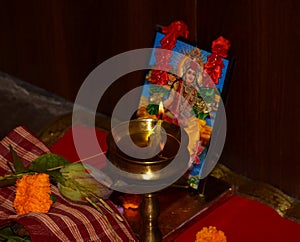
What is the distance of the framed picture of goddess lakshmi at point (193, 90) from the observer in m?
1.66

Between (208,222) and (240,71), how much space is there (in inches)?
13.3

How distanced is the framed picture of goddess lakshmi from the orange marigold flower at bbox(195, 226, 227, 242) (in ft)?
0.50

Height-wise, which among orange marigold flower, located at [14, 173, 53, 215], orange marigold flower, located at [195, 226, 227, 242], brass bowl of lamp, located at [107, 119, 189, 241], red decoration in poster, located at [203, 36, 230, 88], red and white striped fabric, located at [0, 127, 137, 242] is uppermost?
red decoration in poster, located at [203, 36, 230, 88]

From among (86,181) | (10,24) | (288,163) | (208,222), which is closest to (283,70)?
(288,163)

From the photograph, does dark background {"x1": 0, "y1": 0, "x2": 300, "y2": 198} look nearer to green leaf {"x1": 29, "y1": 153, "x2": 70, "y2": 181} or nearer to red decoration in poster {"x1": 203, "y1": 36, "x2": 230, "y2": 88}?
red decoration in poster {"x1": 203, "y1": 36, "x2": 230, "y2": 88}

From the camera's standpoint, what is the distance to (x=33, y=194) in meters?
1.48

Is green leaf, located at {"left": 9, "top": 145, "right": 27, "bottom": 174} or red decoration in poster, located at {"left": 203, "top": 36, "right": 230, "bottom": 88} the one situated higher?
red decoration in poster, located at {"left": 203, "top": 36, "right": 230, "bottom": 88}

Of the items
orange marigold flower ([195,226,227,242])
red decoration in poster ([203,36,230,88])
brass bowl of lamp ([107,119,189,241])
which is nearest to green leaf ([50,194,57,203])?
brass bowl of lamp ([107,119,189,241])

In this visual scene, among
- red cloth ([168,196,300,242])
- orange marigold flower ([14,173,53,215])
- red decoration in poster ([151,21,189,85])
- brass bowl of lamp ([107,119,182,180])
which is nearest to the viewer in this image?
brass bowl of lamp ([107,119,182,180])

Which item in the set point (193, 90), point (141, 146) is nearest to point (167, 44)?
point (193, 90)

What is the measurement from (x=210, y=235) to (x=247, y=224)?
106 mm

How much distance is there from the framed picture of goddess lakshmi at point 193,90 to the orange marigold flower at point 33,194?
0.30 m

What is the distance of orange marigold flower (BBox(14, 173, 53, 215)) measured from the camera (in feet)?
4.86

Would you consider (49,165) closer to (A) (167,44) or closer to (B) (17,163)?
(B) (17,163)
